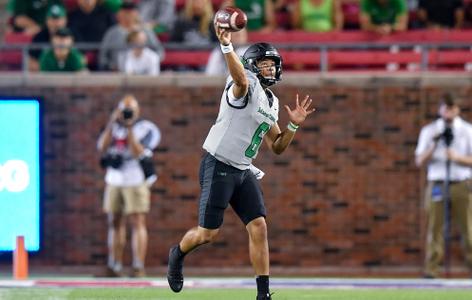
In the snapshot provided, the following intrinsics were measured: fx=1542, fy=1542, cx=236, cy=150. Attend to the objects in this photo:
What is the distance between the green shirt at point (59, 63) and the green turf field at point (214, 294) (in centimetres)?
507

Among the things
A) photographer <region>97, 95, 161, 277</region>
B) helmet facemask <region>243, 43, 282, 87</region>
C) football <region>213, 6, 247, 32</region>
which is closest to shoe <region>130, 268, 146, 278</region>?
photographer <region>97, 95, 161, 277</region>

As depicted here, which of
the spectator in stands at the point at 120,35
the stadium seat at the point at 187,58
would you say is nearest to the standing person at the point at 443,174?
the stadium seat at the point at 187,58

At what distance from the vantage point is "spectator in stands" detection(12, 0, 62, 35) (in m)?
18.9

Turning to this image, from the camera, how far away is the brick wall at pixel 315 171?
1800 centimetres

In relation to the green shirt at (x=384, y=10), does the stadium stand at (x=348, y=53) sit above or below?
below

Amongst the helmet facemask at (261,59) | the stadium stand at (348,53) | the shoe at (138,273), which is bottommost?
the shoe at (138,273)

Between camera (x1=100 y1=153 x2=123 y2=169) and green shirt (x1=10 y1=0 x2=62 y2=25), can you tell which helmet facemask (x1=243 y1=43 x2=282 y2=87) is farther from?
green shirt (x1=10 y1=0 x2=62 y2=25)

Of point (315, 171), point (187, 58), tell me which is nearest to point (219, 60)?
point (187, 58)

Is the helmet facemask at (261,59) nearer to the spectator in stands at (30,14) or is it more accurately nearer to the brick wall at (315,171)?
the brick wall at (315,171)

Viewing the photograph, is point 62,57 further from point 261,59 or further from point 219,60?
point 261,59

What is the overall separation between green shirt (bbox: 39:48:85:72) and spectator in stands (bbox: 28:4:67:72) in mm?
133

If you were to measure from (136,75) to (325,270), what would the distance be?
10.4 ft

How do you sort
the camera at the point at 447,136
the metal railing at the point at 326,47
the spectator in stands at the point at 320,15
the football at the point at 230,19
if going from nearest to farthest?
the football at the point at 230,19
the camera at the point at 447,136
the metal railing at the point at 326,47
the spectator in stands at the point at 320,15

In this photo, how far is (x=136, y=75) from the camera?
59.0 ft
